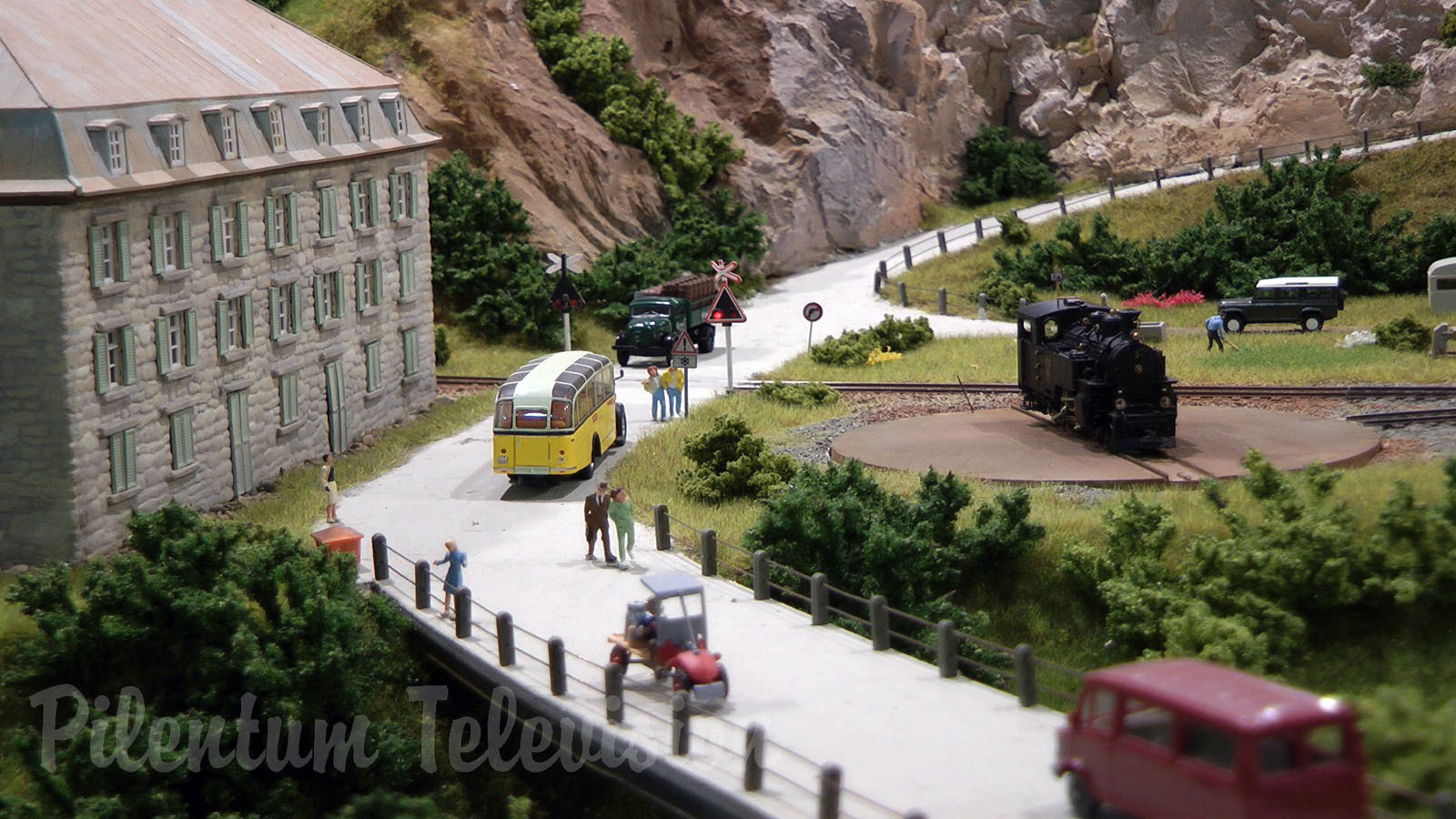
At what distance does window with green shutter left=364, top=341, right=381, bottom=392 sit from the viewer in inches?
1590

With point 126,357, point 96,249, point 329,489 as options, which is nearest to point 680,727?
point 329,489

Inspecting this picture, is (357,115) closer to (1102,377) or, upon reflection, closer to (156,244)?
(156,244)

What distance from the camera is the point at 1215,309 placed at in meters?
53.9

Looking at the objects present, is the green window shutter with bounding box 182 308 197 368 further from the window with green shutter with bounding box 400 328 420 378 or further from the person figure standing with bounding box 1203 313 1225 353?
the person figure standing with bounding box 1203 313 1225 353

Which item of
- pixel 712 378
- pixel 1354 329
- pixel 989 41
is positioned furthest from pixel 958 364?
pixel 989 41

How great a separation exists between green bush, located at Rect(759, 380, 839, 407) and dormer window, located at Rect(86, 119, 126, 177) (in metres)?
16.9

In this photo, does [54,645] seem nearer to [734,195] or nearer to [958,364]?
[958,364]

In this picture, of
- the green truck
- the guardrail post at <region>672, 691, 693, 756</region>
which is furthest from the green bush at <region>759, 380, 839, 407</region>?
the guardrail post at <region>672, 691, 693, 756</region>

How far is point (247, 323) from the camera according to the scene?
114 feet

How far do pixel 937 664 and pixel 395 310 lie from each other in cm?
2412

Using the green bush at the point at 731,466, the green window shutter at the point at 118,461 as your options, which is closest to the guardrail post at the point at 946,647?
the green bush at the point at 731,466

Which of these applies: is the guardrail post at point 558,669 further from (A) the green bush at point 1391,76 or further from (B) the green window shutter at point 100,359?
(A) the green bush at point 1391,76

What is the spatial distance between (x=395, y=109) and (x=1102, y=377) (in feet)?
66.9

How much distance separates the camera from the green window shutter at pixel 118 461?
29922 mm
